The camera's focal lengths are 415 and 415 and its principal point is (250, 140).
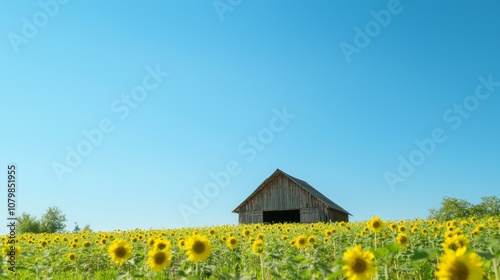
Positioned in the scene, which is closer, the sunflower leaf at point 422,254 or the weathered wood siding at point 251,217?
the sunflower leaf at point 422,254

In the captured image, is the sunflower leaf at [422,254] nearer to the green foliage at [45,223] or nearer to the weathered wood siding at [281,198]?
the weathered wood siding at [281,198]

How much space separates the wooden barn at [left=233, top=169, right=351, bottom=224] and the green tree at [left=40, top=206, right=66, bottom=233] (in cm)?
3781

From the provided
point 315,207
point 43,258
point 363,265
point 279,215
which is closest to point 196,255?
point 363,265

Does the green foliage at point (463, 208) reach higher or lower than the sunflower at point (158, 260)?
higher

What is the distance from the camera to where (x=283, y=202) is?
42.2 m

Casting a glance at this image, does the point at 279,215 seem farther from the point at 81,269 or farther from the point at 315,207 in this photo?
the point at 81,269

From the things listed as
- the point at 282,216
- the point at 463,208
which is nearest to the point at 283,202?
the point at 282,216

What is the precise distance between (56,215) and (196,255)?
70.8m

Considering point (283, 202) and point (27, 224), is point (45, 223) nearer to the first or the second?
point (27, 224)

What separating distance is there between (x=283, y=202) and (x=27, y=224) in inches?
1698

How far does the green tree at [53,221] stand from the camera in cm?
6556

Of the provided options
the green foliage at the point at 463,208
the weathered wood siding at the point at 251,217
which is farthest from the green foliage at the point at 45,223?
the green foliage at the point at 463,208

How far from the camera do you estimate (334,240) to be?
1031cm

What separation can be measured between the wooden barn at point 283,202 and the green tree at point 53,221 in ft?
124
